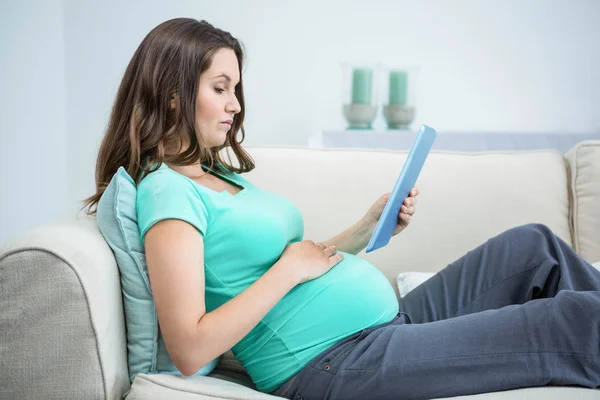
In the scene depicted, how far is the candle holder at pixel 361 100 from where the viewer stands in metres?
2.61

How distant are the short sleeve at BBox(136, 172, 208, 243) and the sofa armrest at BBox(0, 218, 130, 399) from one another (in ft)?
0.46

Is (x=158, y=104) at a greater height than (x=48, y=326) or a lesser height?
greater

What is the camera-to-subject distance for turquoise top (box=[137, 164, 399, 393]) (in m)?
1.14

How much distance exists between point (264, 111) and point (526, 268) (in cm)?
193

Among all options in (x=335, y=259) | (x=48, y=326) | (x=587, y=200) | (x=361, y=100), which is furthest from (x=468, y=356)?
(x=361, y=100)

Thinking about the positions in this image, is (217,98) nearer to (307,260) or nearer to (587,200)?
(307,260)

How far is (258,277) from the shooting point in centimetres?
120

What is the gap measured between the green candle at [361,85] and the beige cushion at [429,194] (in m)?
0.89

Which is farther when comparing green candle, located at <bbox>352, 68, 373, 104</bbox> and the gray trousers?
green candle, located at <bbox>352, 68, 373, 104</bbox>

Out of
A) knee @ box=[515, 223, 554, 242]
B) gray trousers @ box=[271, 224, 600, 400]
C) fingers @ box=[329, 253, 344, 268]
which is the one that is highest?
knee @ box=[515, 223, 554, 242]

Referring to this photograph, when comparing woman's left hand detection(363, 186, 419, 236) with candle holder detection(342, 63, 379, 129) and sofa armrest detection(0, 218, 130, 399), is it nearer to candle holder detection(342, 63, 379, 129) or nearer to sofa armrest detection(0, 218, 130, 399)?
sofa armrest detection(0, 218, 130, 399)

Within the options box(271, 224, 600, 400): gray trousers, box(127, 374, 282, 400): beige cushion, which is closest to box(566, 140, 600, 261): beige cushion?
box(271, 224, 600, 400): gray trousers

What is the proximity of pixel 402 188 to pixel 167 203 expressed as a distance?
1.46 feet

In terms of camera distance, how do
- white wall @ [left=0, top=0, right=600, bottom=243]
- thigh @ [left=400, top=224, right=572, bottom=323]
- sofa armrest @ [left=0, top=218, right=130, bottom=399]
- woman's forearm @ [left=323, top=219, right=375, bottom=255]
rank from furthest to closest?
1. white wall @ [left=0, top=0, right=600, bottom=243]
2. woman's forearm @ [left=323, top=219, right=375, bottom=255]
3. thigh @ [left=400, top=224, right=572, bottom=323]
4. sofa armrest @ [left=0, top=218, right=130, bottom=399]
